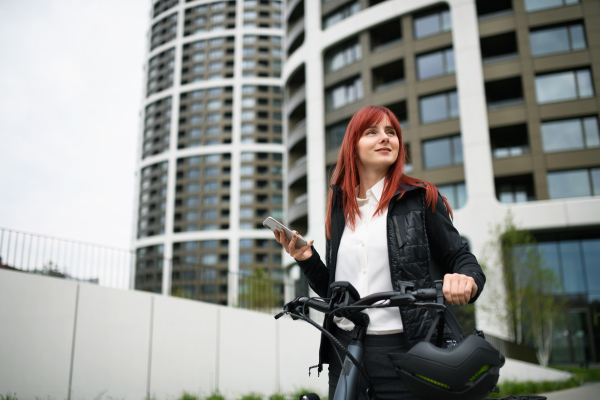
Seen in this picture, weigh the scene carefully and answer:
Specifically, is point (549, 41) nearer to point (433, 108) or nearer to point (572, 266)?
point (433, 108)

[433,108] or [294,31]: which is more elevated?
[294,31]

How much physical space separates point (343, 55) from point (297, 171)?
877 centimetres

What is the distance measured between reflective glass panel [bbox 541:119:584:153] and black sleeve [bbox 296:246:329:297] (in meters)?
26.0

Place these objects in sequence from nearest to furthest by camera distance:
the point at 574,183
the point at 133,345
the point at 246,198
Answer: the point at 133,345 → the point at 574,183 → the point at 246,198

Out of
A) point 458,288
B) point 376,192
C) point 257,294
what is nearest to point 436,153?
point 257,294

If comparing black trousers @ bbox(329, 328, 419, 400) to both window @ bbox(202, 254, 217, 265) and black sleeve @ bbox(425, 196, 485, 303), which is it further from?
window @ bbox(202, 254, 217, 265)

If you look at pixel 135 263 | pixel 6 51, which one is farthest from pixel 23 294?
pixel 6 51

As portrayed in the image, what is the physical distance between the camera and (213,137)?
69938mm

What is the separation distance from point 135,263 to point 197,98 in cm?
6228

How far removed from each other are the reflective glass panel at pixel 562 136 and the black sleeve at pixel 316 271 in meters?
26.0

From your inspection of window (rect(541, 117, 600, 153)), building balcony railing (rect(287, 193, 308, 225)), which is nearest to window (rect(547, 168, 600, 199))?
window (rect(541, 117, 600, 153))

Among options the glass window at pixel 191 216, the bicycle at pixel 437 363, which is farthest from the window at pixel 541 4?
the glass window at pixel 191 216

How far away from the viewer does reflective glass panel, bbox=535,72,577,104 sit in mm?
25203

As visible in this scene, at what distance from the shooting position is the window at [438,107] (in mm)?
27031
